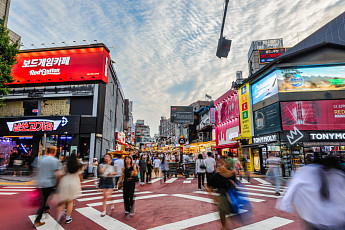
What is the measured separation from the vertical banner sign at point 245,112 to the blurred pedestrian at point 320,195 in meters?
24.0

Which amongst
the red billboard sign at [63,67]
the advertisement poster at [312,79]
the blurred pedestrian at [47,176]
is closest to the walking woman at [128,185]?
the blurred pedestrian at [47,176]

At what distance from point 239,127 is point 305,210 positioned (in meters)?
27.1

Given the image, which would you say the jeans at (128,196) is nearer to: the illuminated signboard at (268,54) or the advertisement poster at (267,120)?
the advertisement poster at (267,120)

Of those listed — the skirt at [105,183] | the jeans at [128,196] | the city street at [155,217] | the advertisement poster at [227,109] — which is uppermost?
the advertisement poster at [227,109]

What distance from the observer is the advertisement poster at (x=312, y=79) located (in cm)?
2134

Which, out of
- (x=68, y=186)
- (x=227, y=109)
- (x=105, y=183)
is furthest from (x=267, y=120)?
(x=68, y=186)

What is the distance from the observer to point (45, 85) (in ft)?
80.2

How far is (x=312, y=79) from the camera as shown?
21641mm

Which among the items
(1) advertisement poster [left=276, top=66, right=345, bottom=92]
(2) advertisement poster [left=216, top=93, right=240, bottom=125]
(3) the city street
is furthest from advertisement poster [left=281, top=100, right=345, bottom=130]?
(3) the city street

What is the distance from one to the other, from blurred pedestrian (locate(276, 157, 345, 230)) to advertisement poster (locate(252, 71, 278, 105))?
69.3ft

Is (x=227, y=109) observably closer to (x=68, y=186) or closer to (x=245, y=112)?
(x=245, y=112)

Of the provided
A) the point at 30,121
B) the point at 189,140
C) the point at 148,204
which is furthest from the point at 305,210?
the point at 189,140

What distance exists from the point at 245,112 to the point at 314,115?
25.5ft

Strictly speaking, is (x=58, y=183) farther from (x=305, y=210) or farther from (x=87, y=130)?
(x=87, y=130)
